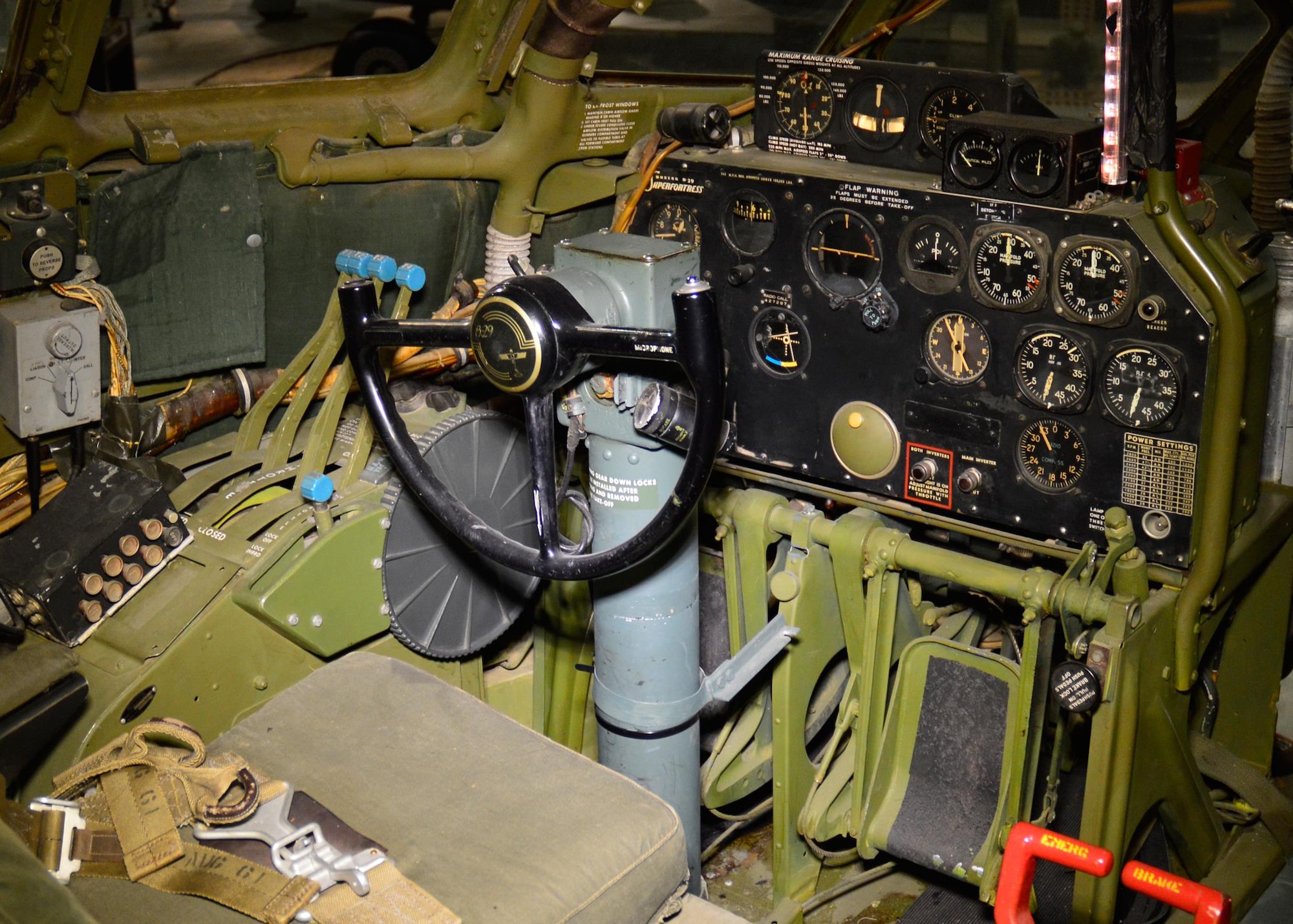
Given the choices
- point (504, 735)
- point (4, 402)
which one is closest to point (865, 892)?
point (504, 735)

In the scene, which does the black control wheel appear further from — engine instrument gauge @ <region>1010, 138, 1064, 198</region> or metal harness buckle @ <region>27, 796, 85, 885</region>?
engine instrument gauge @ <region>1010, 138, 1064, 198</region>

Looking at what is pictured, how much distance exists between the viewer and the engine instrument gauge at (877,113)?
287cm

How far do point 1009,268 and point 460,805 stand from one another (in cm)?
147

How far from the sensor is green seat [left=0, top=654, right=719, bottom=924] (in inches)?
69.6

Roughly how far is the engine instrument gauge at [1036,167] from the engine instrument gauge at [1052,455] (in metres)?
0.45

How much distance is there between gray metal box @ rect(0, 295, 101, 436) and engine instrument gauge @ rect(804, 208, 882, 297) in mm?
1535

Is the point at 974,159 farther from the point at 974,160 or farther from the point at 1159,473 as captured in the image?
the point at 1159,473

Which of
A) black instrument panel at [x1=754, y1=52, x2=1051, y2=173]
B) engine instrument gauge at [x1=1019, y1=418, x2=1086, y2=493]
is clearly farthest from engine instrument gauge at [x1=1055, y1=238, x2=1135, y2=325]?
black instrument panel at [x1=754, y1=52, x2=1051, y2=173]

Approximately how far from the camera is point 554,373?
6.59ft

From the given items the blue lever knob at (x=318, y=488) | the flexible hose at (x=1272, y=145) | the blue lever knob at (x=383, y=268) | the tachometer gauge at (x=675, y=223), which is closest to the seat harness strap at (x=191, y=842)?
the blue lever knob at (x=318, y=488)

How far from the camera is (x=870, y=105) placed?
292 cm

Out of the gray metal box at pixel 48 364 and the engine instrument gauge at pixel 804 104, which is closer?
the gray metal box at pixel 48 364

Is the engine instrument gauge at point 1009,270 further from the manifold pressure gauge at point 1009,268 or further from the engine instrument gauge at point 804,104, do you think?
the engine instrument gauge at point 804,104

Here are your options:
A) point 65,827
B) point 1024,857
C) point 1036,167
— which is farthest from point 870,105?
point 65,827
